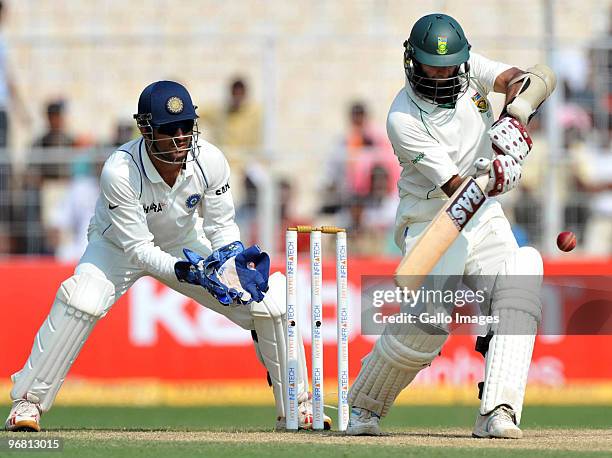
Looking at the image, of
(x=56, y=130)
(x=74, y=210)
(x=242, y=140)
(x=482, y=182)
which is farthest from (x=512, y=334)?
(x=56, y=130)

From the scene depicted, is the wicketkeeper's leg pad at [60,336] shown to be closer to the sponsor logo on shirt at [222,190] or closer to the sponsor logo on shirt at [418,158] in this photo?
the sponsor logo on shirt at [222,190]

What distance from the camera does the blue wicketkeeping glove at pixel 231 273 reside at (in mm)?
6539

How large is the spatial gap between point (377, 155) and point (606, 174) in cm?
182

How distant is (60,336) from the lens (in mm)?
6961

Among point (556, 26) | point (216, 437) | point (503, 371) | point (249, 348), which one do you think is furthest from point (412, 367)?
point (556, 26)

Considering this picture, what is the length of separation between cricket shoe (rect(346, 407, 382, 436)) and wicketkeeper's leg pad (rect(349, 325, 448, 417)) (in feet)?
0.10

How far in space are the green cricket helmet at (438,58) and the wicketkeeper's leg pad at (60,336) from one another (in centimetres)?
194

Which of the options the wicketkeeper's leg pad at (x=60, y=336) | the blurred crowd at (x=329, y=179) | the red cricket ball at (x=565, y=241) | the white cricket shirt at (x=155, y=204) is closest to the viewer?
the red cricket ball at (x=565, y=241)

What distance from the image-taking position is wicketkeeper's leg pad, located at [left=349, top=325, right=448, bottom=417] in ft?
21.2

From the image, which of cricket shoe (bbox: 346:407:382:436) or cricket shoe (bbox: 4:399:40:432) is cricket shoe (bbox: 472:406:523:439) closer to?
cricket shoe (bbox: 346:407:382:436)

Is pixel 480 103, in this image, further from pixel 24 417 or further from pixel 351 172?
pixel 351 172

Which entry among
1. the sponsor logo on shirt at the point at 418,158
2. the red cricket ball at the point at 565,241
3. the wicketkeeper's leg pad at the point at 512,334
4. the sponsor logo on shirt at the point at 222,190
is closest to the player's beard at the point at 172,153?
the sponsor logo on shirt at the point at 222,190

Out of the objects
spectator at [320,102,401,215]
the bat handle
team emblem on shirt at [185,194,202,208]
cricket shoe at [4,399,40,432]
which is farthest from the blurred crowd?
the bat handle

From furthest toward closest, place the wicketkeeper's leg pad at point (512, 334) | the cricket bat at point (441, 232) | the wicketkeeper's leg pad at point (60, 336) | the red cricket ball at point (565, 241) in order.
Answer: the wicketkeeper's leg pad at point (60, 336) < the red cricket ball at point (565, 241) < the wicketkeeper's leg pad at point (512, 334) < the cricket bat at point (441, 232)
